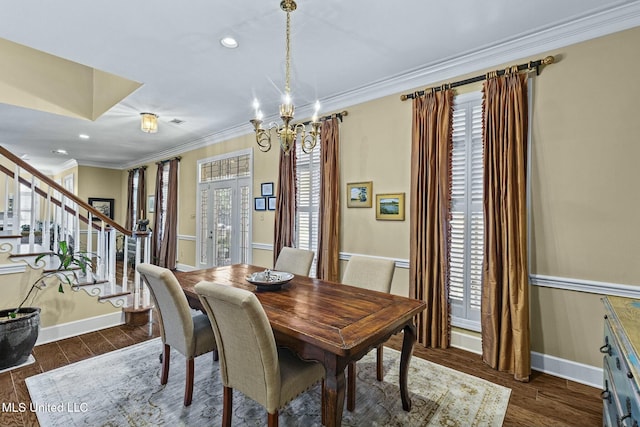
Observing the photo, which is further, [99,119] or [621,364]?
[99,119]

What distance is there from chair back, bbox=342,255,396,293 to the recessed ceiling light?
2237mm

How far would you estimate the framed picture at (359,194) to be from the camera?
362cm

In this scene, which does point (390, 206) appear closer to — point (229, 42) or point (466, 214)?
point (466, 214)

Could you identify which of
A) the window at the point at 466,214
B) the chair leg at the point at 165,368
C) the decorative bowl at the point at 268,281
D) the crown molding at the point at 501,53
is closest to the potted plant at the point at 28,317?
the chair leg at the point at 165,368

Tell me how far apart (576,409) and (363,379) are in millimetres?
1475

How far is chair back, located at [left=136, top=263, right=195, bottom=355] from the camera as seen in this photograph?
1.92 meters

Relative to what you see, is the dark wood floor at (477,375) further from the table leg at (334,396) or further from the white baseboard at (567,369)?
the table leg at (334,396)

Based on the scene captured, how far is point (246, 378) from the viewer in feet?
5.15

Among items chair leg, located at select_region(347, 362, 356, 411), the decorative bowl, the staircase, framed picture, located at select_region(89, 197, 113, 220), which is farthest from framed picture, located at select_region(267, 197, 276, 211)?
framed picture, located at select_region(89, 197, 113, 220)

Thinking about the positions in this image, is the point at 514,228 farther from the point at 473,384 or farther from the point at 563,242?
the point at 473,384

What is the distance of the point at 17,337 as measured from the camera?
249 cm

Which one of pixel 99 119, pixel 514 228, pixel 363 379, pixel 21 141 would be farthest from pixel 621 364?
pixel 21 141

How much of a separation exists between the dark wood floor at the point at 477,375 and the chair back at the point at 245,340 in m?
1.45

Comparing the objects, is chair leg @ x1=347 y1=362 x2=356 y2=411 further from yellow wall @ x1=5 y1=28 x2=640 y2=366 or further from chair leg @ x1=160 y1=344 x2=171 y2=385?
yellow wall @ x1=5 y1=28 x2=640 y2=366
